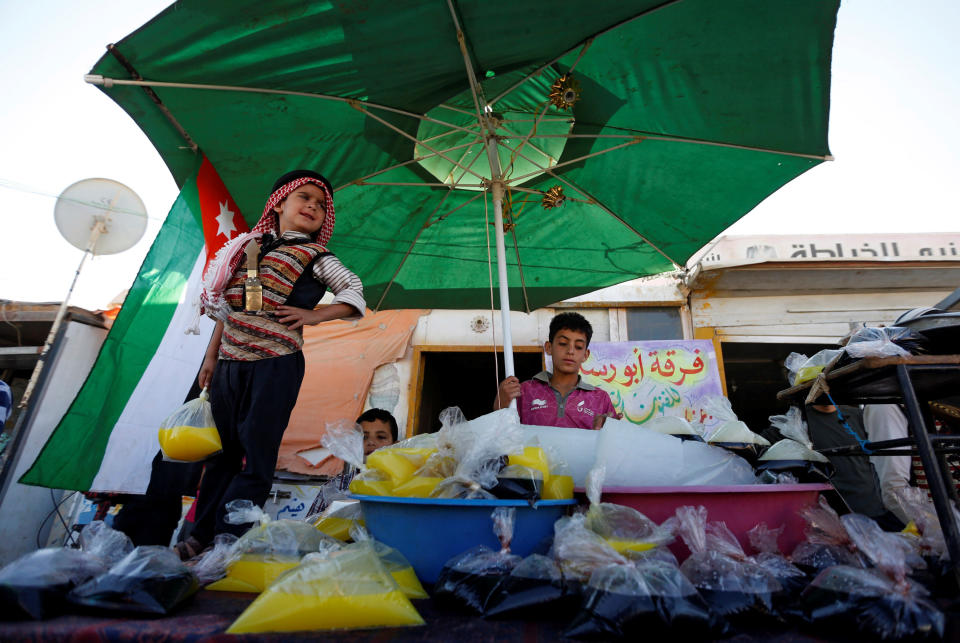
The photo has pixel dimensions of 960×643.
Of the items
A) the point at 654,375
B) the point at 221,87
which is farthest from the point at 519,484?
the point at 654,375

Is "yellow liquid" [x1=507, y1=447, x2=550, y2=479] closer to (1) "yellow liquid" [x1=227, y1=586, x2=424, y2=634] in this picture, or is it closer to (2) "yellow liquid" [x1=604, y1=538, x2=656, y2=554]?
(2) "yellow liquid" [x1=604, y1=538, x2=656, y2=554]

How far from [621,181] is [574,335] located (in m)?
1.09

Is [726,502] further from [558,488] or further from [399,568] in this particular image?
[399,568]

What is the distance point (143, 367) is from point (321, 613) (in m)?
2.71

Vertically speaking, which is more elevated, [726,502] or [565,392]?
[565,392]

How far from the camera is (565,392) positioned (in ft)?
9.45

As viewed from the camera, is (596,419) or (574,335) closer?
(596,419)

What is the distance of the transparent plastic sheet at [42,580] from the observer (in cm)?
91

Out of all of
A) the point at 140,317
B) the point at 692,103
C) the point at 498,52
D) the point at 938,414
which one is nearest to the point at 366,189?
the point at 498,52

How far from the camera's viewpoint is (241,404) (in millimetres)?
1790

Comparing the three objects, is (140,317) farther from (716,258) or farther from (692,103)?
(716,258)

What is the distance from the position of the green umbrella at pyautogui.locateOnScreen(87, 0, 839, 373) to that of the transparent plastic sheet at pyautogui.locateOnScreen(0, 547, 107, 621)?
186 centimetres

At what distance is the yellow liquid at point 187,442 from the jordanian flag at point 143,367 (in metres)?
1.34

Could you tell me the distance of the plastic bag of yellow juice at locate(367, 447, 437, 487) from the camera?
132 centimetres
